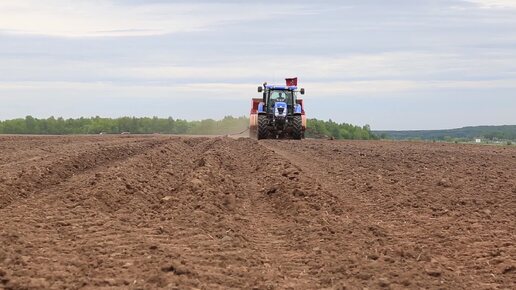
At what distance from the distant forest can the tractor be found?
2769 cm

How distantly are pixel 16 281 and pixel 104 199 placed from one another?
4.76 meters

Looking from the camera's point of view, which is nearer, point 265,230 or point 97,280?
point 97,280

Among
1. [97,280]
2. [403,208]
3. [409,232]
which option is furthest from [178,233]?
[403,208]

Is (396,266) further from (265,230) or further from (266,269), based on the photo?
(265,230)

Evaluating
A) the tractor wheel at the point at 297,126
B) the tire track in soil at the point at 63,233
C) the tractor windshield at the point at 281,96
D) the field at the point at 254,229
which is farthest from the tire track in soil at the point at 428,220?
the tractor windshield at the point at 281,96

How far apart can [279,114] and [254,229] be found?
2271 centimetres

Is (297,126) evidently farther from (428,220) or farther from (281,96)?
(428,220)

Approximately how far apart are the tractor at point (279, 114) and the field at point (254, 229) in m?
15.6

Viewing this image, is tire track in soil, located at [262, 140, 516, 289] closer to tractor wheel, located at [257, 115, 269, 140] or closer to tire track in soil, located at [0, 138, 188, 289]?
tire track in soil, located at [0, 138, 188, 289]

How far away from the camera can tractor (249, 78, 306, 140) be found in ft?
103

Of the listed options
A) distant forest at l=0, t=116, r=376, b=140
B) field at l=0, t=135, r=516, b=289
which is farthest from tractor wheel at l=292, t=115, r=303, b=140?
distant forest at l=0, t=116, r=376, b=140

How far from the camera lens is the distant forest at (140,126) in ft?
207

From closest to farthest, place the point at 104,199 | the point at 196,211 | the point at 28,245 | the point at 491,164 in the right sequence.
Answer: the point at 28,245, the point at 196,211, the point at 104,199, the point at 491,164

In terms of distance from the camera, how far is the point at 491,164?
19484 millimetres
